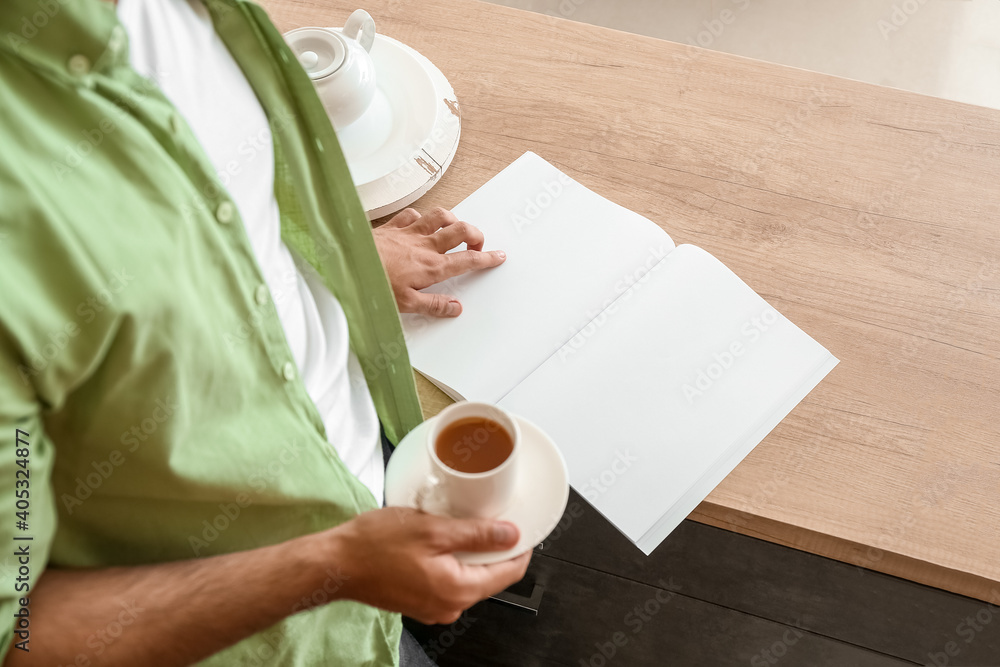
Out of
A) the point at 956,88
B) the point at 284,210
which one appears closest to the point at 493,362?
the point at 284,210

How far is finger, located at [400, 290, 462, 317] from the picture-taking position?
909 mm

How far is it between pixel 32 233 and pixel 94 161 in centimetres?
8

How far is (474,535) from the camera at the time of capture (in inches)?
24.9

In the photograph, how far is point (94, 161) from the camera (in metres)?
0.56

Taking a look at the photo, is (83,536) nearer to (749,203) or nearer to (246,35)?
(246,35)

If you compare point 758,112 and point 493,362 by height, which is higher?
point 758,112

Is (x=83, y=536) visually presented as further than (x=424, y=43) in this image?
No

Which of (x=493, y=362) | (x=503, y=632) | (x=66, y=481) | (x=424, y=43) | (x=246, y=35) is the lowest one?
(x=503, y=632)

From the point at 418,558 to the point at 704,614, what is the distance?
0.96 meters
